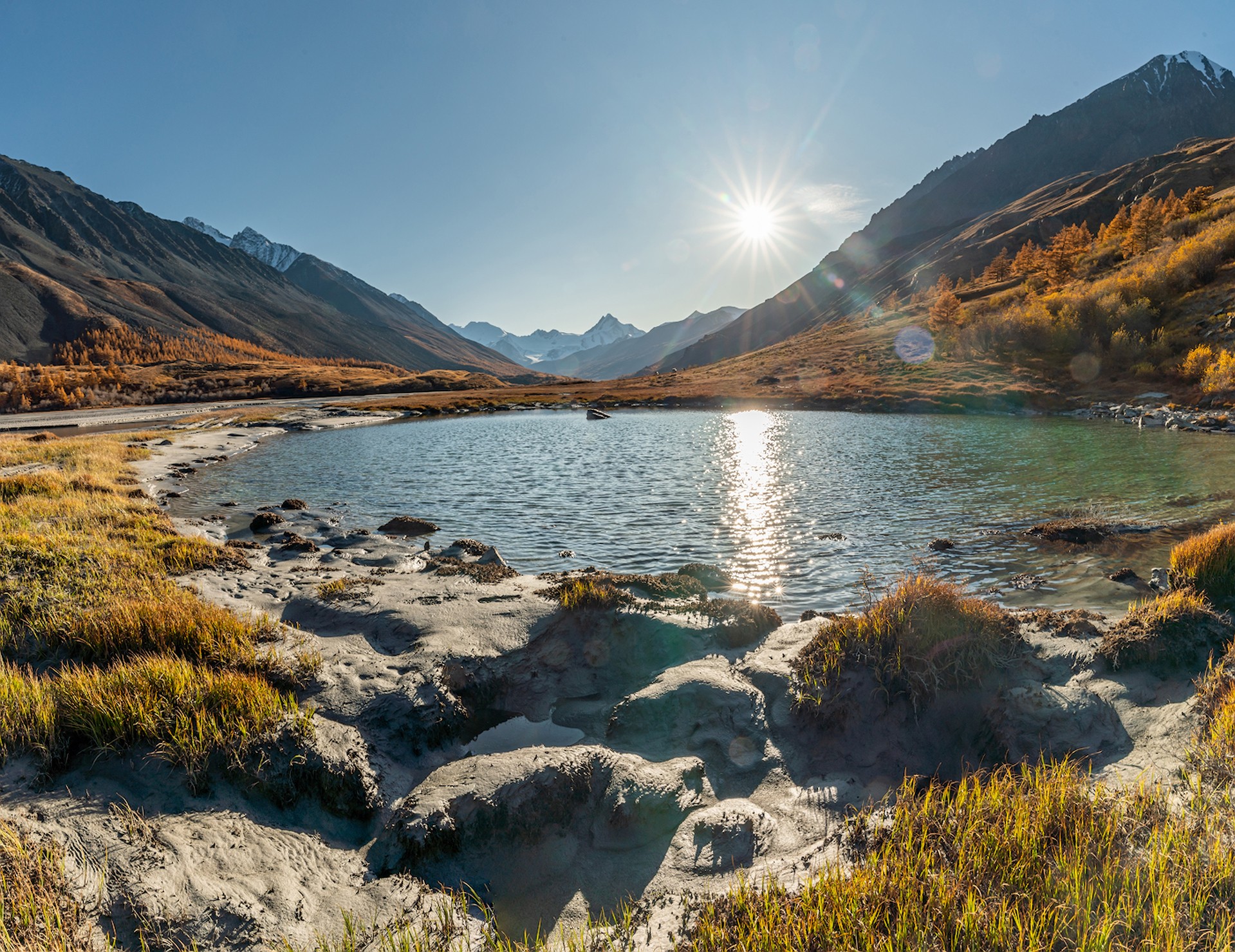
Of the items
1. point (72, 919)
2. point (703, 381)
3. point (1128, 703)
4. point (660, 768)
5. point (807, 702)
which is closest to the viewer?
point (72, 919)

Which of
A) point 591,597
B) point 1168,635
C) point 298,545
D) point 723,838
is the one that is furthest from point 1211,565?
point 298,545

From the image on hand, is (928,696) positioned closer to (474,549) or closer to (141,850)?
(141,850)

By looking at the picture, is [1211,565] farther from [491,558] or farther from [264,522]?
[264,522]

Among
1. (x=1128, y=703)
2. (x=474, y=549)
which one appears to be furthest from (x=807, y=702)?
(x=474, y=549)

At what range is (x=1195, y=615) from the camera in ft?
31.3

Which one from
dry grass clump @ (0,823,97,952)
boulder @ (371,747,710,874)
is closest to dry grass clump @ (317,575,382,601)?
boulder @ (371,747,710,874)

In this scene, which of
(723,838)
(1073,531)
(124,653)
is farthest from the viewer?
(1073,531)

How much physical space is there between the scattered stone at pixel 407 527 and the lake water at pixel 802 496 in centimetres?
119

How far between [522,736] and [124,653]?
6.64 metres

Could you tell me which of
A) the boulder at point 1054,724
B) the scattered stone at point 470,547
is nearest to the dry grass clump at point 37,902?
the boulder at point 1054,724

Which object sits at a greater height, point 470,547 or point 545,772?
point 470,547

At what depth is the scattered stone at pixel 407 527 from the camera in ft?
75.1

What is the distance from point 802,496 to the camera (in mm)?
28531

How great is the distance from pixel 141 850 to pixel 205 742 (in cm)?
159
